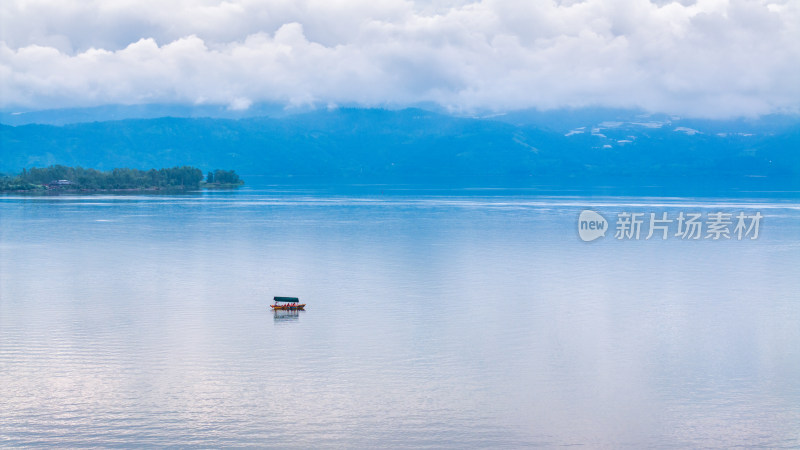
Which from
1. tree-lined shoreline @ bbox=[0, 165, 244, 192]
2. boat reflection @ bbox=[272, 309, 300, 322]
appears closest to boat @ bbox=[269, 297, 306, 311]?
boat reflection @ bbox=[272, 309, 300, 322]

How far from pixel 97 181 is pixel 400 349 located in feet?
476

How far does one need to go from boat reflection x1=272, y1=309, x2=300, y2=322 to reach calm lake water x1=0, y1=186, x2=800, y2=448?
0.62 ft

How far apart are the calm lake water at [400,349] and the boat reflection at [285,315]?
0.62 ft

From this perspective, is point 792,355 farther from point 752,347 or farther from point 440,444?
point 440,444

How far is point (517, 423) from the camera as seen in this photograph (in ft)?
57.5

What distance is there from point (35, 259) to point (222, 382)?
27578 mm

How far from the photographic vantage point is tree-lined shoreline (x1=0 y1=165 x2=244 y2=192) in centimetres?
15138

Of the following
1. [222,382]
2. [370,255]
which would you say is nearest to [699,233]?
[370,255]

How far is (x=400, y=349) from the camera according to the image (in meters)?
23.2

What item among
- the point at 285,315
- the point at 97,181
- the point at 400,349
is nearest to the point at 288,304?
the point at 285,315

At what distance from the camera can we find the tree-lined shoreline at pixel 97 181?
151375 millimetres

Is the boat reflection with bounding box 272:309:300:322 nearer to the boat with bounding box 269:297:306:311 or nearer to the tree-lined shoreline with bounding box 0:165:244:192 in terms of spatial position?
the boat with bounding box 269:297:306:311

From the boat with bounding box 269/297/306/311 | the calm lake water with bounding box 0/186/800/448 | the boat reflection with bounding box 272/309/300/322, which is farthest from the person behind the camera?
the boat with bounding box 269/297/306/311

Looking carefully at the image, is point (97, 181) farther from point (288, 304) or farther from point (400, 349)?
point (400, 349)
